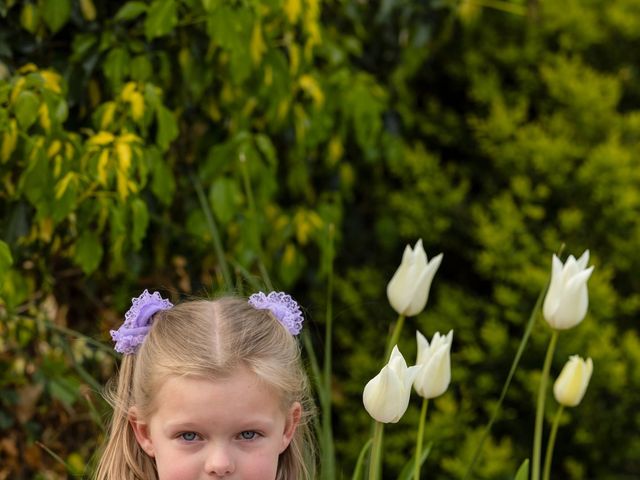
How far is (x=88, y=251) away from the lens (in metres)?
2.76

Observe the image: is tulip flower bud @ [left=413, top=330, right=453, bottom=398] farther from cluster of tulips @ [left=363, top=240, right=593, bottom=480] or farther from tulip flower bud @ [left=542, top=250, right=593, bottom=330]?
tulip flower bud @ [left=542, top=250, right=593, bottom=330]

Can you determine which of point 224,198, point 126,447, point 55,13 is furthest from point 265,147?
point 126,447

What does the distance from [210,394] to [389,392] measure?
329 mm

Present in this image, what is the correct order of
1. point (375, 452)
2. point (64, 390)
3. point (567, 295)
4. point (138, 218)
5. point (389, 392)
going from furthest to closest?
point (64, 390), point (138, 218), point (567, 295), point (375, 452), point (389, 392)

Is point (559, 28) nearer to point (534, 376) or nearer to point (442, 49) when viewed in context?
point (442, 49)

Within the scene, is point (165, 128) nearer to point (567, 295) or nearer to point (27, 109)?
point (27, 109)

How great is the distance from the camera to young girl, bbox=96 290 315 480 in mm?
1766

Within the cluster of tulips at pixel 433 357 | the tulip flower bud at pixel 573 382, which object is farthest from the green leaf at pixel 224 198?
the tulip flower bud at pixel 573 382

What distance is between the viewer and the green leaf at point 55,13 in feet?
9.11

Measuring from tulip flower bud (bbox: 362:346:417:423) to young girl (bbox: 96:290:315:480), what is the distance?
118 mm

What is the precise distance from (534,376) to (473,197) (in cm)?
72

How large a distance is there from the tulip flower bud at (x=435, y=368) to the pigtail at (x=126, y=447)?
1.64 ft

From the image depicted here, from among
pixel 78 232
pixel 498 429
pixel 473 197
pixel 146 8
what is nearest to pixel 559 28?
pixel 473 197

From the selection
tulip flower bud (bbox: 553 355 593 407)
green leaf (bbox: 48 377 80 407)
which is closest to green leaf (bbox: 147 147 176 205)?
green leaf (bbox: 48 377 80 407)
